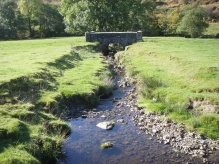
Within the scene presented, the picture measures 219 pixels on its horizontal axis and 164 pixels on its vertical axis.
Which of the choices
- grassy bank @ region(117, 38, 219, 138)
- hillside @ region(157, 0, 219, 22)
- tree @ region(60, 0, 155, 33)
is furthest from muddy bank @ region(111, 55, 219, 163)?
hillside @ region(157, 0, 219, 22)

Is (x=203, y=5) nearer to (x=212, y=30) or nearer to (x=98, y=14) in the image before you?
(x=212, y=30)

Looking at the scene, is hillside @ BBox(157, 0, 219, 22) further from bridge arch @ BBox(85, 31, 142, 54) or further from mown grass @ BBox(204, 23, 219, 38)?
bridge arch @ BBox(85, 31, 142, 54)

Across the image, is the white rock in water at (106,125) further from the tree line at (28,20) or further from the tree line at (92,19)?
the tree line at (28,20)

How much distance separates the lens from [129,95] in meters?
25.0

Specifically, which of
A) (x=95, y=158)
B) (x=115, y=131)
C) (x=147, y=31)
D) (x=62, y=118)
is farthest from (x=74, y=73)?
(x=147, y=31)

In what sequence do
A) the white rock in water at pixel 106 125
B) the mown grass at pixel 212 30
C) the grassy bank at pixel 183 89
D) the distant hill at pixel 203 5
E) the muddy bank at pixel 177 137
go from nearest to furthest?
1. the muddy bank at pixel 177 137
2. the grassy bank at pixel 183 89
3. the white rock in water at pixel 106 125
4. the mown grass at pixel 212 30
5. the distant hill at pixel 203 5

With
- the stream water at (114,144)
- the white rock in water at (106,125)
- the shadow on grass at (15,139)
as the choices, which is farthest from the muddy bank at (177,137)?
the shadow on grass at (15,139)

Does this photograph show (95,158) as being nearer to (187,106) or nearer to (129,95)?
(187,106)

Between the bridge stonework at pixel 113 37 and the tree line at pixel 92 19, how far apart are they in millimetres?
6777

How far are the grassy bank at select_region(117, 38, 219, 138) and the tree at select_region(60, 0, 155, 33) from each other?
28758 mm

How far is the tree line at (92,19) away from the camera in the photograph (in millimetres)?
60531

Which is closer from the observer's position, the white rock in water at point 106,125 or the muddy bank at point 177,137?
the muddy bank at point 177,137

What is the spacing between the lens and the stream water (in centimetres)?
1421

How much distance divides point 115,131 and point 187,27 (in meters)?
56.6
